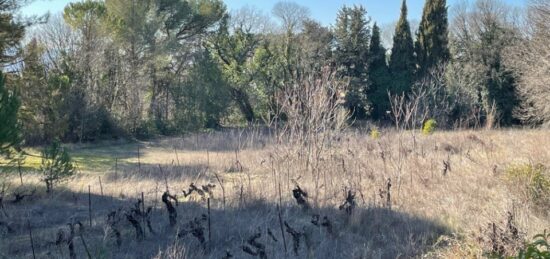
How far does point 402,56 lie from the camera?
24312 millimetres

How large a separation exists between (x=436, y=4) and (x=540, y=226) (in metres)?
22.4

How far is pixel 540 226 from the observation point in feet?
13.4

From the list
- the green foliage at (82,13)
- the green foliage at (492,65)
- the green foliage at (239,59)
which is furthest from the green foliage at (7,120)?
the green foliage at (492,65)

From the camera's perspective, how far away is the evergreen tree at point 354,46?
2411 centimetres

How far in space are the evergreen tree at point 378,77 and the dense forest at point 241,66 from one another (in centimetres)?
5

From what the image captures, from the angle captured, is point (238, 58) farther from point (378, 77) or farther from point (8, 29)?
point (8, 29)

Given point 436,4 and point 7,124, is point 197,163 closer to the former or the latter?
point 7,124

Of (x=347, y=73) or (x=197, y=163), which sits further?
(x=347, y=73)

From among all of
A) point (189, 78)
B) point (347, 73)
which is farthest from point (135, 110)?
point (347, 73)

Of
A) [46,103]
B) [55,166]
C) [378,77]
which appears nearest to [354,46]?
[378,77]

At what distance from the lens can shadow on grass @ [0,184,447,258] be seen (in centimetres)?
399

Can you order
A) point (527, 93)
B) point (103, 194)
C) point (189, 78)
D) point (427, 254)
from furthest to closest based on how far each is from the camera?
point (189, 78)
point (527, 93)
point (103, 194)
point (427, 254)

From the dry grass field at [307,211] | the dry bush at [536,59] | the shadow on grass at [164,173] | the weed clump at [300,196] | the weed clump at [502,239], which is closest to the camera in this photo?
the weed clump at [502,239]

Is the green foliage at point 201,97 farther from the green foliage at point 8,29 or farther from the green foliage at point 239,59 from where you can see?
the green foliage at point 8,29
